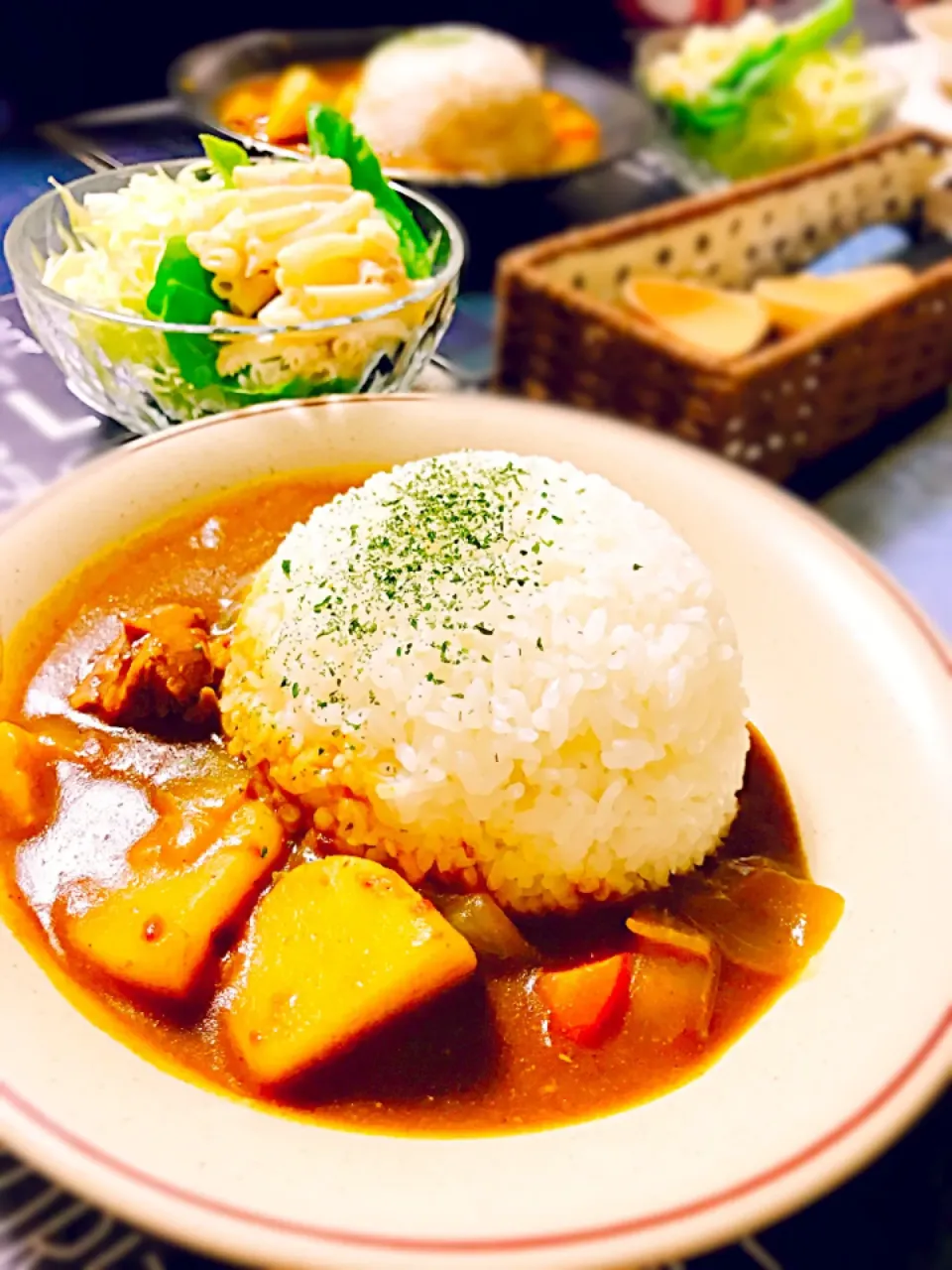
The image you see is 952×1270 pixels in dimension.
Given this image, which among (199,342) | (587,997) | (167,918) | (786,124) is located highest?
(199,342)

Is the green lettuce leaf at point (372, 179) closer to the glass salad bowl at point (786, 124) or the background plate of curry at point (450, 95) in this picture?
the background plate of curry at point (450, 95)

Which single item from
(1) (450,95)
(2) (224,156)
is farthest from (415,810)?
(1) (450,95)

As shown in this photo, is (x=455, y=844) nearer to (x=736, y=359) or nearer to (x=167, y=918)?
(x=167, y=918)

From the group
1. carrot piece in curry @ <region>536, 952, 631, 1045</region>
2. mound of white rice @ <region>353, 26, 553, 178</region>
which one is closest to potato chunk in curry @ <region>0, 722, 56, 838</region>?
carrot piece in curry @ <region>536, 952, 631, 1045</region>

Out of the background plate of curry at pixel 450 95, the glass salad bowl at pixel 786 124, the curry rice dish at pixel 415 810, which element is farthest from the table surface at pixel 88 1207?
the glass salad bowl at pixel 786 124

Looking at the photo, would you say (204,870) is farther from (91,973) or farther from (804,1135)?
(804,1135)

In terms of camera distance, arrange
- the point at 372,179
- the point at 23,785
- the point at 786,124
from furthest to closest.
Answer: the point at 786,124, the point at 372,179, the point at 23,785

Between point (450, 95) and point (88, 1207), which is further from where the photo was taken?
point (450, 95)
